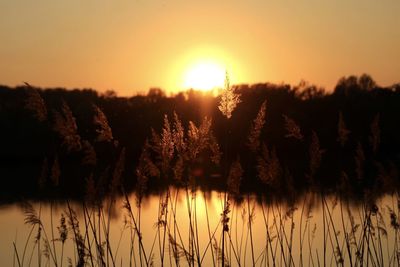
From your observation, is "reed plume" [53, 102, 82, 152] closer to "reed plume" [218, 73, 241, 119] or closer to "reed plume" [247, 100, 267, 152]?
"reed plume" [218, 73, 241, 119]

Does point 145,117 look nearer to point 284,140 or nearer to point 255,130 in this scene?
point 284,140

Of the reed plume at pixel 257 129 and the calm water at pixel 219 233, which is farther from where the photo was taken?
the calm water at pixel 219 233

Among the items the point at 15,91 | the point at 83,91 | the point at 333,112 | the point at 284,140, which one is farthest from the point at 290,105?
the point at 15,91

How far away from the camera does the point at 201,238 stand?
11836mm

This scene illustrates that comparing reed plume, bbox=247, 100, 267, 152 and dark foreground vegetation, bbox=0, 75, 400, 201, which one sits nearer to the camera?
reed plume, bbox=247, 100, 267, 152

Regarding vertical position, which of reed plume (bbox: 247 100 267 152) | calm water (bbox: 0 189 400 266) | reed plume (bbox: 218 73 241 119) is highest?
reed plume (bbox: 218 73 241 119)

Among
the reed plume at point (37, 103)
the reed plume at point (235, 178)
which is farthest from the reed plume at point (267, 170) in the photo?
the reed plume at point (37, 103)

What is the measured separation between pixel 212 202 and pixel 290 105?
23910 mm

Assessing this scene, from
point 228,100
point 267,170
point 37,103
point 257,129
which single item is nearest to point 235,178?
point 267,170

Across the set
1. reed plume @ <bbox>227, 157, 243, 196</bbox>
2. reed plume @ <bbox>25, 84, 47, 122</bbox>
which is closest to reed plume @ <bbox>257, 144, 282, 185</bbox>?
reed plume @ <bbox>227, 157, 243, 196</bbox>

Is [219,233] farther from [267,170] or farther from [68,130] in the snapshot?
[68,130]

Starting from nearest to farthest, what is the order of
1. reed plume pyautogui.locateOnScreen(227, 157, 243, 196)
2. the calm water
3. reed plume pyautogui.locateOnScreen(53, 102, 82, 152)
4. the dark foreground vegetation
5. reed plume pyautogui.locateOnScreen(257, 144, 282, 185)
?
reed plume pyautogui.locateOnScreen(53, 102, 82, 152)
reed plume pyautogui.locateOnScreen(227, 157, 243, 196)
reed plume pyautogui.locateOnScreen(257, 144, 282, 185)
the calm water
the dark foreground vegetation

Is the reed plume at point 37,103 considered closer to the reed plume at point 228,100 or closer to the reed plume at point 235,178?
the reed plume at point 228,100

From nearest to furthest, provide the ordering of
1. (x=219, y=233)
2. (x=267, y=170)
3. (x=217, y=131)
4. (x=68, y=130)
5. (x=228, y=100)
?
(x=68, y=130) < (x=228, y=100) < (x=267, y=170) < (x=219, y=233) < (x=217, y=131)
